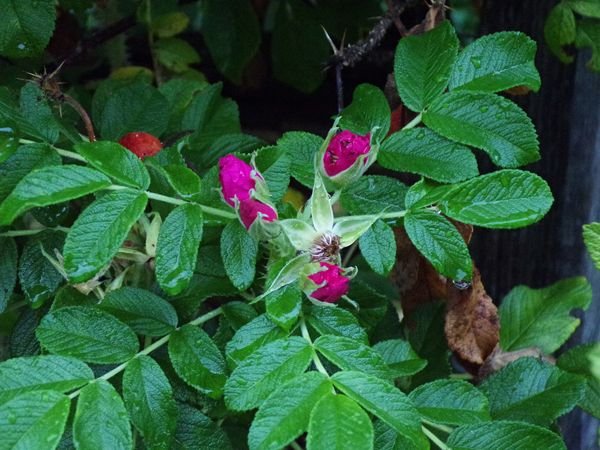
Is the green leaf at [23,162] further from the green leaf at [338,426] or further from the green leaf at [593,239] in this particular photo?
the green leaf at [593,239]

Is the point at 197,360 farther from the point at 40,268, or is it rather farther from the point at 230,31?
the point at 230,31

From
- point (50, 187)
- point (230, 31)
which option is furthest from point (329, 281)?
point (230, 31)

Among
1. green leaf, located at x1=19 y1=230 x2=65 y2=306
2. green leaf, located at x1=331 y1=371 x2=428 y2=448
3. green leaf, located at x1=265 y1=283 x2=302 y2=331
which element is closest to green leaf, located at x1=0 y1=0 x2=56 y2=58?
green leaf, located at x1=19 y1=230 x2=65 y2=306

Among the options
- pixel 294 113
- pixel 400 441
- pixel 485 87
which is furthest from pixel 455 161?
pixel 294 113

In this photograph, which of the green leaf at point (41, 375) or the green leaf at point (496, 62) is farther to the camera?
the green leaf at point (496, 62)

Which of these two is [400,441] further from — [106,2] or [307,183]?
[106,2]

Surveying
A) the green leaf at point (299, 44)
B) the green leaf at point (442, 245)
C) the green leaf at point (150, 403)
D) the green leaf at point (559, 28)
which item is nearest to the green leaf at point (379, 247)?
the green leaf at point (442, 245)
